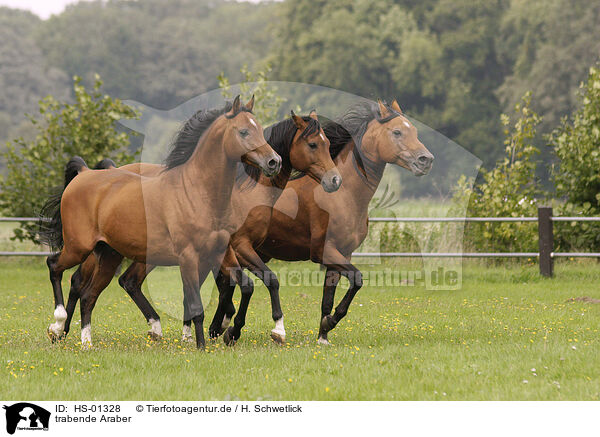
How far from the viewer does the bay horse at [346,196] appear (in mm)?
7844

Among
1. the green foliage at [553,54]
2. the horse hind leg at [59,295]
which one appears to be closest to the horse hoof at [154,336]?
the horse hind leg at [59,295]

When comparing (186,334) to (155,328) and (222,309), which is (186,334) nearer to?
(155,328)

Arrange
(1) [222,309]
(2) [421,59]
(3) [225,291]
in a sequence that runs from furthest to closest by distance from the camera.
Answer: (2) [421,59] → (1) [222,309] → (3) [225,291]

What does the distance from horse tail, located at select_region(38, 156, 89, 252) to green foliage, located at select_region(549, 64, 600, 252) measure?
10.4 meters

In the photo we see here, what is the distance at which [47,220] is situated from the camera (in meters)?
9.20

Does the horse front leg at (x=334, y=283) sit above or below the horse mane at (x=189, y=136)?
below

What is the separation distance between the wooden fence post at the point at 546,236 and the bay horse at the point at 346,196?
23.1ft

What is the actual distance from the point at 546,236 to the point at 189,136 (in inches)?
350

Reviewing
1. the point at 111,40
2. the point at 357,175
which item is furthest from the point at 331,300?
the point at 111,40

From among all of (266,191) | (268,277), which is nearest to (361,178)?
(266,191)

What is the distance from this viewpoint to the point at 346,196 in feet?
26.2
